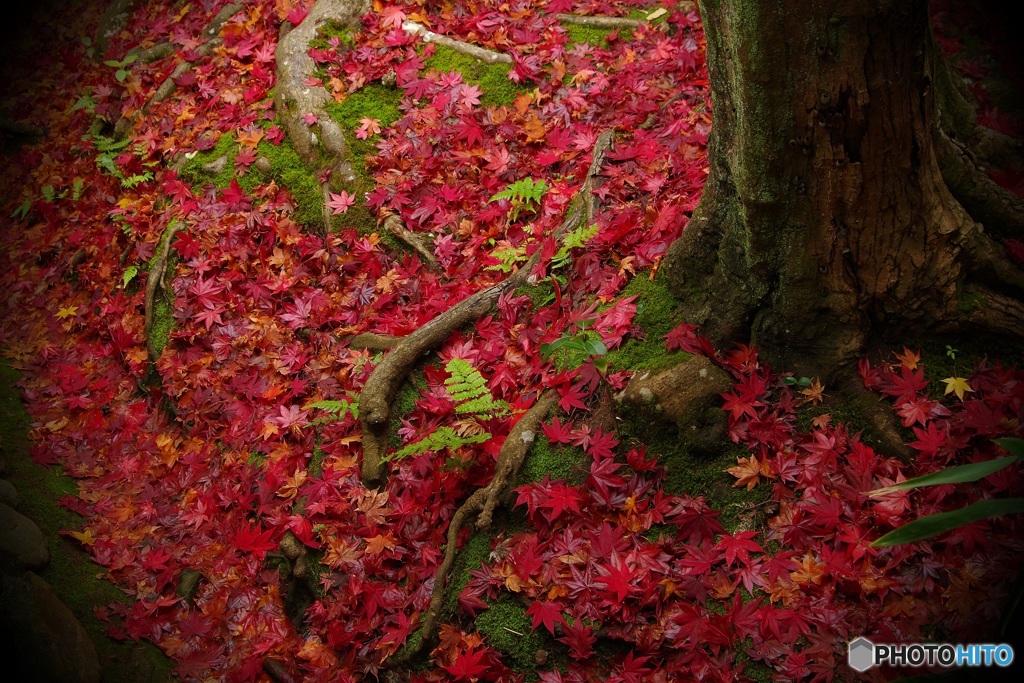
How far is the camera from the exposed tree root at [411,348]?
383cm

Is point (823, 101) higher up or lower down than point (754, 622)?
higher up

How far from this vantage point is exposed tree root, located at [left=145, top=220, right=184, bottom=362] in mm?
5230

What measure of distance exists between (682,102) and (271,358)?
11.5 ft

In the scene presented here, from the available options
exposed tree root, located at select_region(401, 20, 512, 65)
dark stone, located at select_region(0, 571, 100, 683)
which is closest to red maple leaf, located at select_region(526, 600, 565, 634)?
dark stone, located at select_region(0, 571, 100, 683)

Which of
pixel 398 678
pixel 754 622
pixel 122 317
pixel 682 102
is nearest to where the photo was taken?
pixel 754 622

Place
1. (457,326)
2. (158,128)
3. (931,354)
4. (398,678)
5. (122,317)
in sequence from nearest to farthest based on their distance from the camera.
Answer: (931,354) → (398,678) → (457,326) → (122,317) → (158,128)

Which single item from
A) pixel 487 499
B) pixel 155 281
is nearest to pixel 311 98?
pixel 155 281

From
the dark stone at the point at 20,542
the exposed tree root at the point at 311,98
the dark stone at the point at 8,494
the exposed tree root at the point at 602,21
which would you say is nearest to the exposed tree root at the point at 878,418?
the exposed tree root at the point at 602,21

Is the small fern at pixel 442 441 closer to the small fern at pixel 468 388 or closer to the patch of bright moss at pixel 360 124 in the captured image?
the small fern at pixel 468 388

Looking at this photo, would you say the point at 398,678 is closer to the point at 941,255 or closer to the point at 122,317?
the point at 941,255

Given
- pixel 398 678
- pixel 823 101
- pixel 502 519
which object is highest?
pixel 823 101

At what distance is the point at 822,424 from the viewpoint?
2854mm

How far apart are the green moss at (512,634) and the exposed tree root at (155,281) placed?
3664 mm

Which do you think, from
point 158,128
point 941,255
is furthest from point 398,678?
point 158,128
